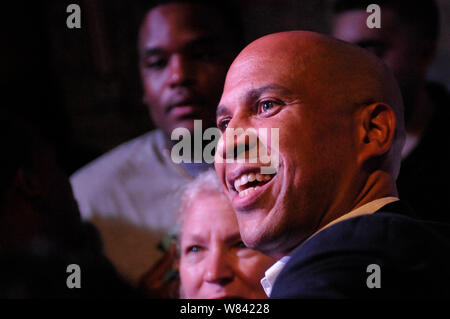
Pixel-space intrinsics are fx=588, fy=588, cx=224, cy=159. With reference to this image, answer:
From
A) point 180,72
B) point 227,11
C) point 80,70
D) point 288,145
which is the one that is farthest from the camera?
point 80,70

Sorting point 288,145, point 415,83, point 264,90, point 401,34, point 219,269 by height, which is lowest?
point 219,269

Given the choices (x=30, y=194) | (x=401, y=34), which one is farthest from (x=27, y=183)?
(x=401, y=34)

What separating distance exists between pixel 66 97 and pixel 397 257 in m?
1.42

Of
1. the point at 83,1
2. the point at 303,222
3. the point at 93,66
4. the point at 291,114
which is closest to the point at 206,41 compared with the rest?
the point at 83,1

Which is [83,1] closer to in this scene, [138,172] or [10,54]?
[10,54]

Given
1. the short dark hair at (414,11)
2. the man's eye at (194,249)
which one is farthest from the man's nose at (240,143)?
the short dark hair at (414,11)

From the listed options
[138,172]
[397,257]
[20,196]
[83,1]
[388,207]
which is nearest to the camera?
[397,257]

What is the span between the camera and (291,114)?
3.31 feet

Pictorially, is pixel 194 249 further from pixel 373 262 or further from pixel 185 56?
pixel 373 262

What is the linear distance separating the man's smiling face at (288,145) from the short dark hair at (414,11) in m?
0.55

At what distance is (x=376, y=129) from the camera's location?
1.04 metres

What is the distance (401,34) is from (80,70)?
1013 millimetres

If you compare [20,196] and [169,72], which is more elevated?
[169,72]

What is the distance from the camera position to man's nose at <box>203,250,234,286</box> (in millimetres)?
1326
